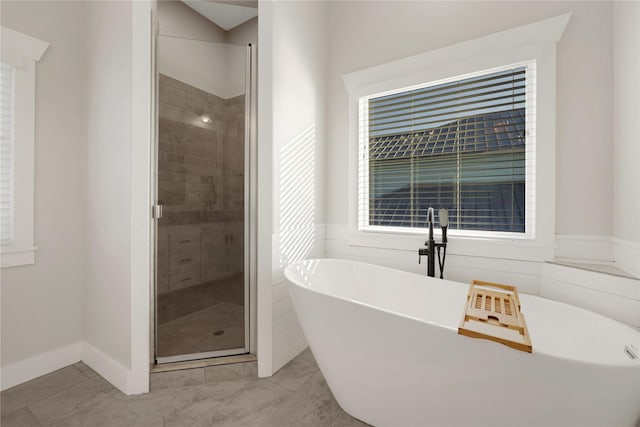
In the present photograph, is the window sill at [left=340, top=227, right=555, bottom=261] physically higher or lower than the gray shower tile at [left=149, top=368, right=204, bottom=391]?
higher

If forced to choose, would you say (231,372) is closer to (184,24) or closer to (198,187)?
(198,187)

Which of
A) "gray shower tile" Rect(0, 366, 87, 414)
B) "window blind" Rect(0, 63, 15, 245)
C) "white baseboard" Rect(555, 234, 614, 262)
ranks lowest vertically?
"gray shower tile" Rect(0, 366, 87, 414)

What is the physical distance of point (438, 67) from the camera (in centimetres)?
203

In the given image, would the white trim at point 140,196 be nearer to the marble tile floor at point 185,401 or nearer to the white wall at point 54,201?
the marble tile floor at point 185,401

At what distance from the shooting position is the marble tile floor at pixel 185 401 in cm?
144

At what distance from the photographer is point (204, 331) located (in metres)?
1.93

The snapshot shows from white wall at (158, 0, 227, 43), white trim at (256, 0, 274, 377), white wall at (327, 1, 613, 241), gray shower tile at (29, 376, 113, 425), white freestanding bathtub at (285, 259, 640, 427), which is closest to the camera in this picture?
white freestanding bathtub at (285, 259, 640, 427)

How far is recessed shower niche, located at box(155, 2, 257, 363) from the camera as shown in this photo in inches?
72.2

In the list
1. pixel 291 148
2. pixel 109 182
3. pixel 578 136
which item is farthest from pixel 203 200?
pixel 578 136

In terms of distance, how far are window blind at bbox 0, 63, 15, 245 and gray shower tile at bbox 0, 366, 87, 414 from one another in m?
0.87

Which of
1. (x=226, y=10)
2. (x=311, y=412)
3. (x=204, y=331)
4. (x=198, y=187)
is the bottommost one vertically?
(x=311, y=412)

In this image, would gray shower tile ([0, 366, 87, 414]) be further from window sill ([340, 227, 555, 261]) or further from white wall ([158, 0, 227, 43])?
white wall ([158, 0, 227, 43])

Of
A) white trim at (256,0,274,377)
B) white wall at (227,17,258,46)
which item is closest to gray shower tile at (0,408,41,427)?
white trim at (256,0,274,377)

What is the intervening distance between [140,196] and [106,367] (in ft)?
3.68
